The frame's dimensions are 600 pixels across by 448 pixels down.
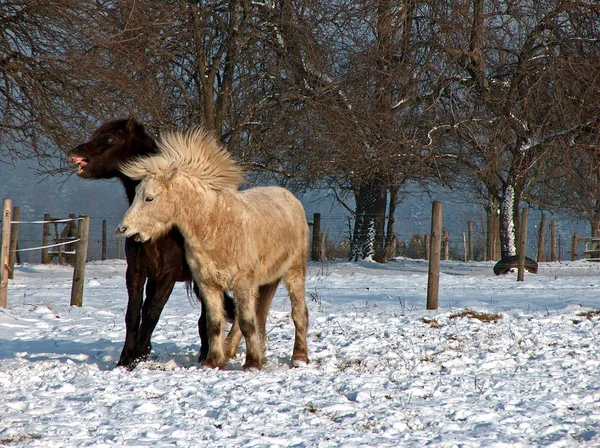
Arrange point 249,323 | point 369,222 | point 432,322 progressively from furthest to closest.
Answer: point 369,222 → point 432,322 → point 249,323

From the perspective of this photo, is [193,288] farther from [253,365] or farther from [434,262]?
[434,262]

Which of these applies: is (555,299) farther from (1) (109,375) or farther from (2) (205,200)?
(1) (109,375)

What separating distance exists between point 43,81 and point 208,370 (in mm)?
9964

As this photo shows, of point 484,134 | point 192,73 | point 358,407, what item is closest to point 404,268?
point 484,134

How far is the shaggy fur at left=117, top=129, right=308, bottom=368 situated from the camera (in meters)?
5.91

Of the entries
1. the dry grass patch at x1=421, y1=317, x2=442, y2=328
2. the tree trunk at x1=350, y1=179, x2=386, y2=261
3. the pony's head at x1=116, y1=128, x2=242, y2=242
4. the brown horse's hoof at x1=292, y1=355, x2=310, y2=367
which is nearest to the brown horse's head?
the pony's head at x1=116, y1=128, x2=242, y2=242

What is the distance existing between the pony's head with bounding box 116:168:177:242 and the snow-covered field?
1.18 metres

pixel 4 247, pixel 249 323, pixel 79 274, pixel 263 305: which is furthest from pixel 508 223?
pixel 249 323

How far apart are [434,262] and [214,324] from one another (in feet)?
16.8

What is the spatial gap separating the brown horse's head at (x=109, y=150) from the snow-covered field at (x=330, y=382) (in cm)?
183

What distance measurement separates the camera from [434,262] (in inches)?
409

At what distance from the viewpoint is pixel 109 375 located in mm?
5512

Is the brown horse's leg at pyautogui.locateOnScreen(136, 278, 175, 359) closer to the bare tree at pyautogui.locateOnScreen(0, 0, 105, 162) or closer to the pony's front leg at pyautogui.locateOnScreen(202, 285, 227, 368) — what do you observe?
the pony's front leg at pyautogui.locateOnScreen(202, 285, 227, 368)

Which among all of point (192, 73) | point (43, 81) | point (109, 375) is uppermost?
point (192, 73)
